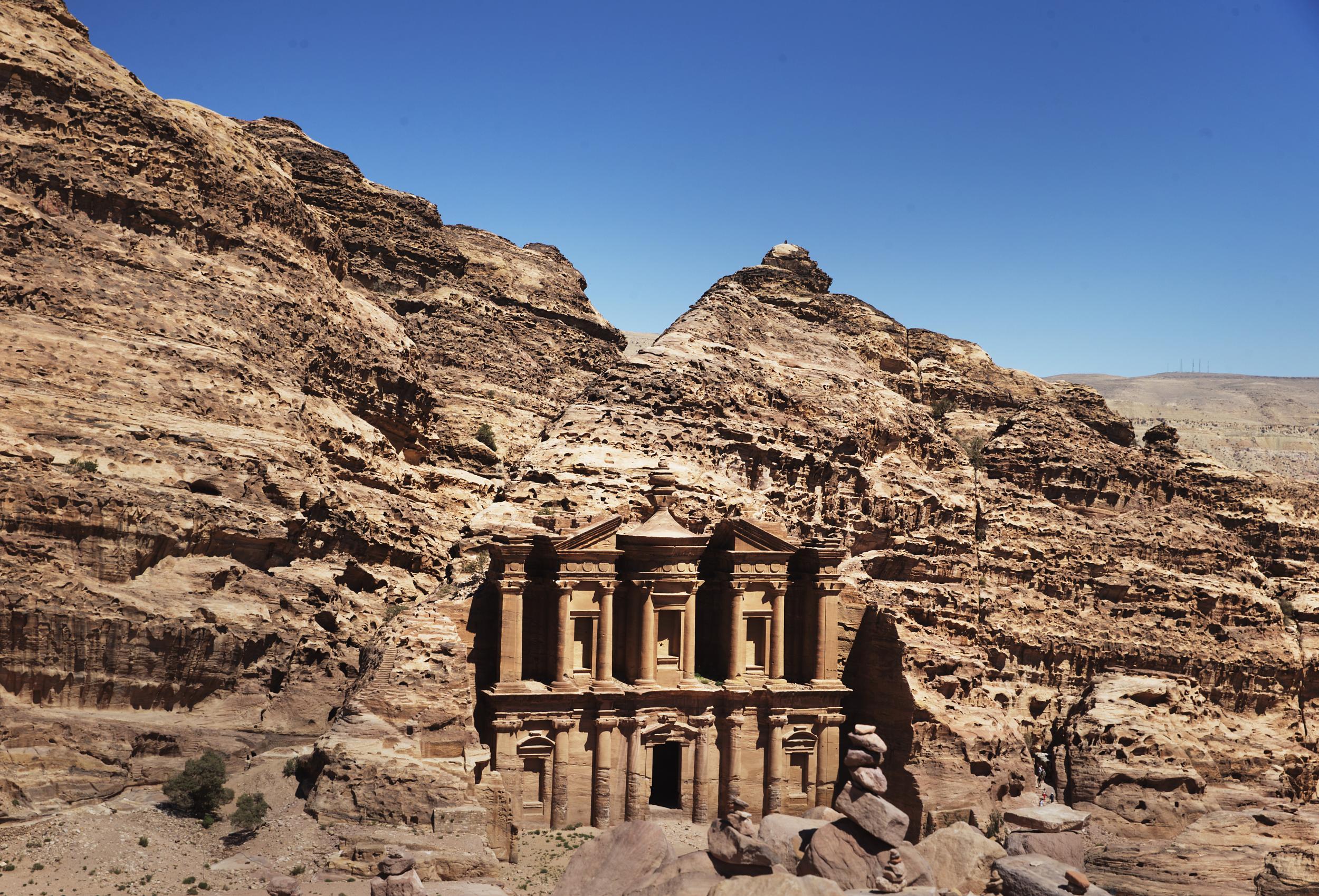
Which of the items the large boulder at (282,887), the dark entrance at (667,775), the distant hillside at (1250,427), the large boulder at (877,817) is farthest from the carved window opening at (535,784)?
the distant hillside at (1250,427)

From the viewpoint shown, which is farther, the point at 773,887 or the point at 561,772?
the point at 561,772

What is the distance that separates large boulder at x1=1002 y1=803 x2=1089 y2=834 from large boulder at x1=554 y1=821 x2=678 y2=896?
37.2ft

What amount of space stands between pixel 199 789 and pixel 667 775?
1452 centimetres

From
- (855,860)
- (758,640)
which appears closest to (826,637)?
(758,640)

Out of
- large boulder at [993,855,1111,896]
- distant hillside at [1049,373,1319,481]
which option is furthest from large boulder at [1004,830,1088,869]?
distant hillside at [1049,373,1319,481]

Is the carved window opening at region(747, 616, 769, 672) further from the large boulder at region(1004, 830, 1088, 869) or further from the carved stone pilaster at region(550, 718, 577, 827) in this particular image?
the large boulder at region(1004, 830, 1088, 869)

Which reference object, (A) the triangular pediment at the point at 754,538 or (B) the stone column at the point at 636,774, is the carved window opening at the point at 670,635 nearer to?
(B) the stone column at the point at 636,774

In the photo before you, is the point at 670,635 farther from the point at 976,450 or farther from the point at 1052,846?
the point at 976,450

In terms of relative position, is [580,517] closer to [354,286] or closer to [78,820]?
[78,820]

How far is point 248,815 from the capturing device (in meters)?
26.5

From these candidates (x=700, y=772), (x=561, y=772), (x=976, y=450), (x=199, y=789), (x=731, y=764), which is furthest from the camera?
(x=976, y=450)

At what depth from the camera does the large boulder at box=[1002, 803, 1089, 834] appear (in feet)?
102

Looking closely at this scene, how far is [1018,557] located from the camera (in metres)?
44.6

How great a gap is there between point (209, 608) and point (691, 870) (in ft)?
48.7
